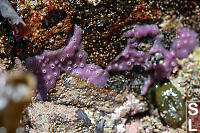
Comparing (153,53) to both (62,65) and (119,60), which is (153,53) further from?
(62,65)

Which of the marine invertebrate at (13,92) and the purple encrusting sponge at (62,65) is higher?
the purple encrusting sponge at (62,65)

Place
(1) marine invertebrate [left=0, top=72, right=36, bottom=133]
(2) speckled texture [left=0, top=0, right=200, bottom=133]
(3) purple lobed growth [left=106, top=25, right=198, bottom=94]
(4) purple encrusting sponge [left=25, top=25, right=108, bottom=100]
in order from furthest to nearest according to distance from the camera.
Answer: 1. (3) purple lobed growth [left=106, top=25, right=198, bottom=94]
2. (4) purple encrusting sponge [left=25, top=25, right=108, bottom=100]
3. (2) speckled texture [left=0, top=0, right=200, bottom=133]
4. (1) marine invertebrate [left=0, top=72, right=36, bottom=133]

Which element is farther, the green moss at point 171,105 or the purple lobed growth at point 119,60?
the green moss at point 171,105

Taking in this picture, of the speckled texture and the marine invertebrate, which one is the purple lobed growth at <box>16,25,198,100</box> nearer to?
the speckled texture

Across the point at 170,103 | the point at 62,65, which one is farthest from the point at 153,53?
the point at 62,65

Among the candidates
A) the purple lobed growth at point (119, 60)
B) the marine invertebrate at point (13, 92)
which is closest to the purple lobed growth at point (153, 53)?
the purple lobed growth at point (119, 60)

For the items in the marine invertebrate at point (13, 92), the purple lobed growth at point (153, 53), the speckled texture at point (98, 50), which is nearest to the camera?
the marine invertebrate at point (13, 92)

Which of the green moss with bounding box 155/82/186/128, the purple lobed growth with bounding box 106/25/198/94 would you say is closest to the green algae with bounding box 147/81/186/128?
the green moss with bounding box 155/82/186/128

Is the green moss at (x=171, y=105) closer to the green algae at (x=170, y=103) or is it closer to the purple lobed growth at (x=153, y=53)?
the green algae at (x=170, y=103)
